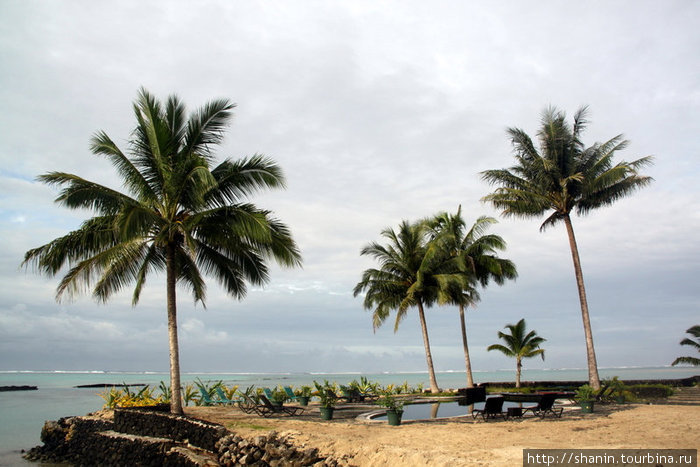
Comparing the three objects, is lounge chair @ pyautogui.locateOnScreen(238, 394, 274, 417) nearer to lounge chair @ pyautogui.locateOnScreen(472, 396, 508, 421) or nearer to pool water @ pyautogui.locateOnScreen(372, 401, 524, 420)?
pool water @ pyautogui.locateOnScreen(372, 401, 524, 420)

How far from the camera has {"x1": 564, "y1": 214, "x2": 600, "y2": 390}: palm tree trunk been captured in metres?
19.9

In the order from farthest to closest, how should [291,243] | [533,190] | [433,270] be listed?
[433,270]
[533,190]
[291,243]

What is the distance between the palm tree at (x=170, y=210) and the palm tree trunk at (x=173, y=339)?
0.03 m

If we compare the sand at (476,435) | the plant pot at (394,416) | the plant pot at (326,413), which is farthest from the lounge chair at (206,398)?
the plant pot at (394,416)

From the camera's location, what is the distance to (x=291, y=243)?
582 inches

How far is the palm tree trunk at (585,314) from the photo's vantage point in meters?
19.9

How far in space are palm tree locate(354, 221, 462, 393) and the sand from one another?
11550 mm

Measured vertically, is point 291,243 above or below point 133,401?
above

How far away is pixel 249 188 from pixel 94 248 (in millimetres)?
4771

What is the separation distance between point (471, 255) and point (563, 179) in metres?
7.95

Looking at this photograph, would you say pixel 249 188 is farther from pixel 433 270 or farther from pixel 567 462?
pixel 433 270

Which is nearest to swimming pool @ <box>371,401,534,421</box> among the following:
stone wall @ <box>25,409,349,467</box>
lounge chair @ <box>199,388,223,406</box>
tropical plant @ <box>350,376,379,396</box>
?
tropical plant @ <box>350,376,379,396</box>

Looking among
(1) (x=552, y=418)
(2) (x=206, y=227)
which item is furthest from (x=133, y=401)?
(1) (x=552, y=418)

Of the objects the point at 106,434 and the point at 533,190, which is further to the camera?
the point at 533,190
